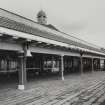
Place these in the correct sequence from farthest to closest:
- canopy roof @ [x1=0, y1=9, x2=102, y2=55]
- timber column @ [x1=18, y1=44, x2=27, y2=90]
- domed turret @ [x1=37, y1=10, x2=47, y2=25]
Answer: domed turret @ [x1=37, y1=10, x2=47, y2=25], canopy roof @ [x1=0, y1=9, x2=102, y2=55], timber column @ [x1=18, y1=44, x2=27, y2=90]

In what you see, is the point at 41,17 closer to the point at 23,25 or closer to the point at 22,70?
the point at 23,25

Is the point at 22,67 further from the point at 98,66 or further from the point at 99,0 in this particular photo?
the point at 98,66

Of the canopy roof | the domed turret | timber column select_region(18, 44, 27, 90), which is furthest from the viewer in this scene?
the domed turret

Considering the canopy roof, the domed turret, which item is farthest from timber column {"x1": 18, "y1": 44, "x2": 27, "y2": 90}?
the domed turret

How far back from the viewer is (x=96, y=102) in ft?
22.0

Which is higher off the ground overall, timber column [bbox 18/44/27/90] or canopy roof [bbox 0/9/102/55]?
canopy roof [bbox 0/9/102/55]

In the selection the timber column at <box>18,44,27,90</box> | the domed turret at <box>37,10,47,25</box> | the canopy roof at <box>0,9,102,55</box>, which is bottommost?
the timber column at <box>18,44,27,90</box>

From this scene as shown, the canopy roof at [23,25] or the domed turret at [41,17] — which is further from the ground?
→ the domed turret at [41,17]

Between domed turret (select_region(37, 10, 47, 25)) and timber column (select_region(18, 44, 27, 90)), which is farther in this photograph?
domed turret (select_region(37, 10, 47, 25))

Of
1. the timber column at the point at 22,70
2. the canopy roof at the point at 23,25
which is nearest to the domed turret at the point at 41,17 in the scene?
the canopy roof at the point at 23,25

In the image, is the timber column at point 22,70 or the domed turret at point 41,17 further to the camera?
the domed turret at point 41,17

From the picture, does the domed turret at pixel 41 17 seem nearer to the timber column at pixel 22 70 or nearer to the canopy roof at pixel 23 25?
the canopy roof at pixel 23 25

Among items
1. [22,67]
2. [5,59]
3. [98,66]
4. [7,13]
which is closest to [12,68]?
[5,59]

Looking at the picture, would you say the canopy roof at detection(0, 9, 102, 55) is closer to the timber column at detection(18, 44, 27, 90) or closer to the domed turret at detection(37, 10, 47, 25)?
the timber column at detection(18, 44, 27, 90)
